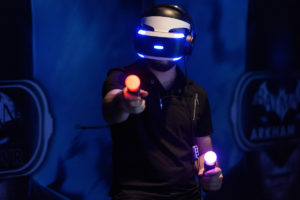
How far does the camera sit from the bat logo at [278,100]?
7.79 ft

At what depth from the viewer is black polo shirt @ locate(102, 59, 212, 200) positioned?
131 centimetres

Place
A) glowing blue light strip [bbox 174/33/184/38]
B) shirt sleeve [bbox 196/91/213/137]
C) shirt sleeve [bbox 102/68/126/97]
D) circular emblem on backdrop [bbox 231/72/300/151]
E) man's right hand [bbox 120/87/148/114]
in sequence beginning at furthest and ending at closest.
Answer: circular emblem on backdrop [bbox 231/72/300/151]
shirt sleeve [bbox 196/91/213/137]
glowing blue light strip [bbox 174/33/184/38]
shirt sleeve [bbox 102/68/126/97]
man's right hand [bbox 120/87/148/114]

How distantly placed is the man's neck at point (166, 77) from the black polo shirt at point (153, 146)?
0.02 m

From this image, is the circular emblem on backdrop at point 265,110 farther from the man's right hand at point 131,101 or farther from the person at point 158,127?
the man's right hand at point 131,101

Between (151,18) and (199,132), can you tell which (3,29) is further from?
(199,132)

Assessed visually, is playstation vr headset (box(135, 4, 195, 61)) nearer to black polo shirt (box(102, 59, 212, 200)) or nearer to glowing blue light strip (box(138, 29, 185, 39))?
glowing blue light strip (box(138, 29, 185, 39))

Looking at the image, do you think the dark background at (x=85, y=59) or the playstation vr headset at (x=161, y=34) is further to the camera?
the dark background at (x=85, y=59)

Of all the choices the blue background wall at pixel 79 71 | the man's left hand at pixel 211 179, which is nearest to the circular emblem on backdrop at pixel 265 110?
the blue background wall at pixel 79 71

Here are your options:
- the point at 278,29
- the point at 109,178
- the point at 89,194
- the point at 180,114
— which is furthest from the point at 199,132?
the point at 278,29

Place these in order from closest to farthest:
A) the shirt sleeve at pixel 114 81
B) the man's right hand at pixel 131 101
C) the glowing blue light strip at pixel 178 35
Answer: the man's right hand at pixel 131 101 < the shirt sleeve at pixel 114 81 < the glowing blue light strip at pixel 178 35

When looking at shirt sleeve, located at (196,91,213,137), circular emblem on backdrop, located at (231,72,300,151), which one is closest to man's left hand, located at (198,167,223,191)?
shirt sleeve, located at (196,91,213,137)

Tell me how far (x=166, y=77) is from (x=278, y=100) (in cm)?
143

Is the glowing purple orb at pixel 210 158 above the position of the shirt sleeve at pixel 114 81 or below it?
below

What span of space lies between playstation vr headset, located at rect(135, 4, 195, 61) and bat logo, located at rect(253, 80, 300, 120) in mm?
1253
